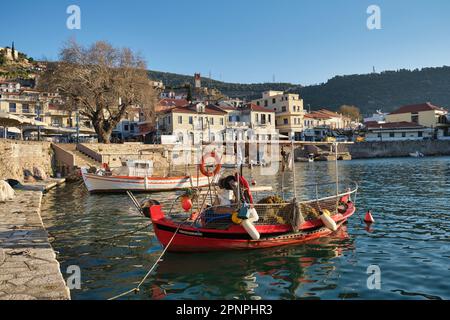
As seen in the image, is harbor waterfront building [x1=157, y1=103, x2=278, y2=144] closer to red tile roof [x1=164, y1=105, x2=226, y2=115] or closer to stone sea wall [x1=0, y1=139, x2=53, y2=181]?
red tile roof [x1=164, y1=105, x2=226, y2=115]

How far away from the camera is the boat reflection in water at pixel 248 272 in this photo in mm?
8664

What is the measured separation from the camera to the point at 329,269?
10172 millimetres

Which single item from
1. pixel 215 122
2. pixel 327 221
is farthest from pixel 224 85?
pixel 327 221

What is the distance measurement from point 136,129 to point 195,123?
17980mm

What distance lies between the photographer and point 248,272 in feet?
33.0

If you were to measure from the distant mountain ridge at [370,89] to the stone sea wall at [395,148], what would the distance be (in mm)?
84891

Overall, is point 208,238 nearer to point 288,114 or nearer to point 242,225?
point 242,225

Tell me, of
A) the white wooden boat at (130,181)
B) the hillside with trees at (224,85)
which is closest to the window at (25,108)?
the white wooden boat at (130,181)

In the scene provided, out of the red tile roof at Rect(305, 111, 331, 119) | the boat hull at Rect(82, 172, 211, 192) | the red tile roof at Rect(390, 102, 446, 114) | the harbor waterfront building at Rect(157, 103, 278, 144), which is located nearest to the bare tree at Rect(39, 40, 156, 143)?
the harbor waterfront building at Rect(157, 103, 278, 144)

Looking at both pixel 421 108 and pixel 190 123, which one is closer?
pixel 190 123

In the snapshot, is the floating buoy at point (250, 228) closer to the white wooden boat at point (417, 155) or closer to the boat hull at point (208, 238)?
the boat hull at point (208, 238)

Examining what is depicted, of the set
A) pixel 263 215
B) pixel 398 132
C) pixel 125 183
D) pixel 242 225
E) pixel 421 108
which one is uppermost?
pixel 421 108

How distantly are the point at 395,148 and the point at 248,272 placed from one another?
83.5 meters

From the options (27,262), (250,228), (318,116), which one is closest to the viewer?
(27,262)
